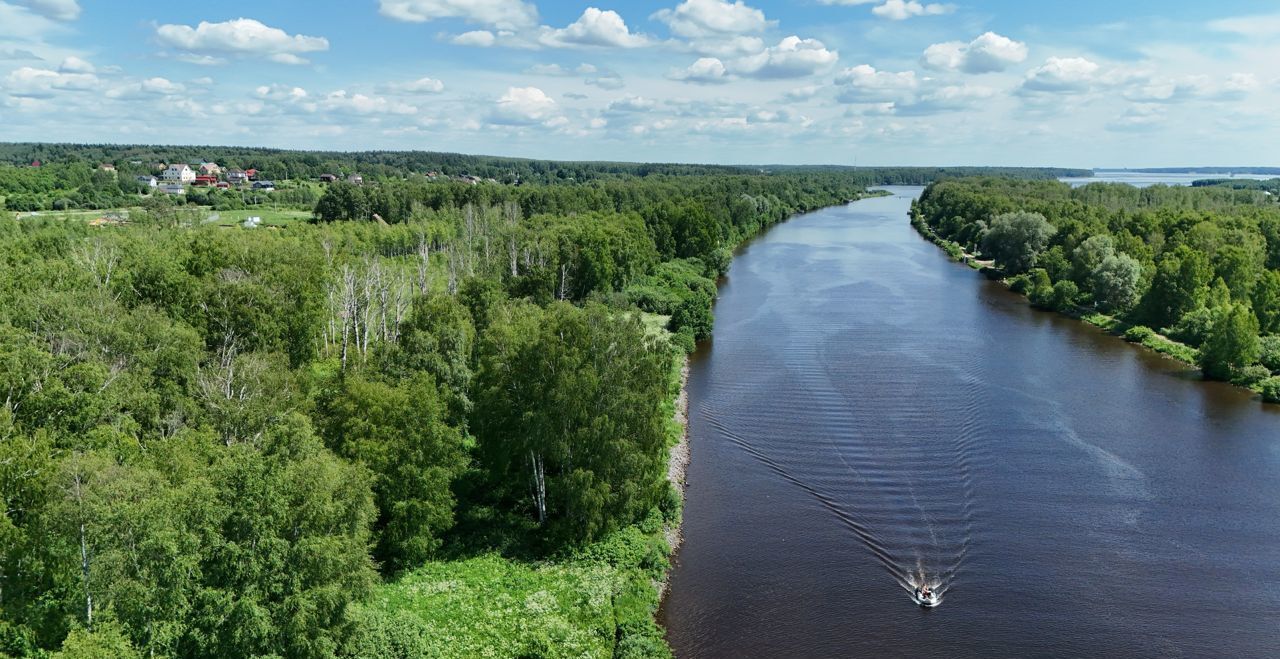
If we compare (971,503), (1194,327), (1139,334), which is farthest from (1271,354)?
(971,503)

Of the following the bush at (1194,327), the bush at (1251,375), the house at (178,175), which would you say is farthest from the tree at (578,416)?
the house at (178,175)

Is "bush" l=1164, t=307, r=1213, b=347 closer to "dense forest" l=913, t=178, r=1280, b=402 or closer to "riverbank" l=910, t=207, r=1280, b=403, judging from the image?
"dense forest" l=913, t=178, r=1280, b=402

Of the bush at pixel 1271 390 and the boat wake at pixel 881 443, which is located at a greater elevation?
the bush at pixel 1271 390

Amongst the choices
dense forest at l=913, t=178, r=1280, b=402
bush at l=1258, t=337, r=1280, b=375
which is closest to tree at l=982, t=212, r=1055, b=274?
dense forest at l=913, t=178, r=1280, b=402

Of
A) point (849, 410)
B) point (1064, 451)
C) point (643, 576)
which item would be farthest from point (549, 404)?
point (1064, 451)

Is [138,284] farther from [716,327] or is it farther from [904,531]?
[716,327]

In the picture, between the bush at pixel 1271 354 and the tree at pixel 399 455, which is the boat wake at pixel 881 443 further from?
the bush at pixel 1271 354
